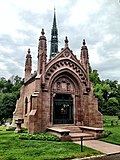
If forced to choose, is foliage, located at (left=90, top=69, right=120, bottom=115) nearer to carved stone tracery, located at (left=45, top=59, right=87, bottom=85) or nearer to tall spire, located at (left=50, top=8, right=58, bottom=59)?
tall spire, located at (left=50, top=8, right=58, bottom=59)

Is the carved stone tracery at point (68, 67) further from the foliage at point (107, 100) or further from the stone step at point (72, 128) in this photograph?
the foliage at point (107, 100)

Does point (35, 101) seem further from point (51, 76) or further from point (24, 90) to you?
point (24, 90)

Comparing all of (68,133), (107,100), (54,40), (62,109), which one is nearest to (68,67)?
(62,109)

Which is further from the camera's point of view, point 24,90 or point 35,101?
point 24,90

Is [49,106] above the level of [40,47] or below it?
below

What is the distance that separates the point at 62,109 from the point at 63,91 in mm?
1871

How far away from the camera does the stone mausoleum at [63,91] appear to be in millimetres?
17766

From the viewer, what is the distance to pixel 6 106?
113ft

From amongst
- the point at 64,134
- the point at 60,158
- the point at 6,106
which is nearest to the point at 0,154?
the point at 60,158

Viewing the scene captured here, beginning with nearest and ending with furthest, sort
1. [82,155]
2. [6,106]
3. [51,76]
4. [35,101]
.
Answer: [82,155]
[35,101]
[51,76]
[6,106]

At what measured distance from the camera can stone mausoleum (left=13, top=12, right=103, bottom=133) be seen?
58.3ft

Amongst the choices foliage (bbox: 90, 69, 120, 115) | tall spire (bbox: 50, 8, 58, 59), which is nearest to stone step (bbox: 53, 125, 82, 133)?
foliage (bbox: 90, 69, 120, 115)

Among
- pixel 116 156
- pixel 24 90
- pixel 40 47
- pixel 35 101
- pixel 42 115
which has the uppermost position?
pixel 40 47

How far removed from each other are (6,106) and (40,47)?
19486 mm
